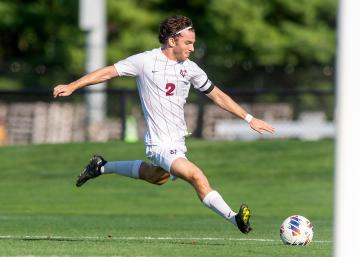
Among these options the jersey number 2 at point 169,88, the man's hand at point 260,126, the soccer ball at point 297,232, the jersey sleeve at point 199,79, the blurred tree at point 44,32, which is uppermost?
the blurred tree at point 44,32

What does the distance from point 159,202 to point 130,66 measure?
31.0 feet

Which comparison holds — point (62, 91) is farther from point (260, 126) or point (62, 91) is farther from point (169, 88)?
point (260, 126)

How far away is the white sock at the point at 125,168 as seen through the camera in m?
13.0

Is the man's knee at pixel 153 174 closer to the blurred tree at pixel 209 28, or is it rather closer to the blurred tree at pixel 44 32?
the blurred tree at pixel 209 28

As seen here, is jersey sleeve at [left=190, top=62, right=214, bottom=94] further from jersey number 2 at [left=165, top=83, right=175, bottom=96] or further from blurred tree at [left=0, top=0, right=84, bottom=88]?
blurred tree at [left=0, top=0, right=84, bottom=88]

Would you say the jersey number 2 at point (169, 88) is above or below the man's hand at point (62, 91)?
above

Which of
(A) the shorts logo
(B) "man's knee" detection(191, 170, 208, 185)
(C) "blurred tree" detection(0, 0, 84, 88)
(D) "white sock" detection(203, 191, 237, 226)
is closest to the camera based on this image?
(B) "man's knee" detection(191, 170, 208, 185)

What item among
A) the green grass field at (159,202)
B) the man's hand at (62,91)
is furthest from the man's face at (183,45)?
the green grass field at (159,202)

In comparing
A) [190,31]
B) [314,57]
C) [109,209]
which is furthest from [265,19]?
[190,31]

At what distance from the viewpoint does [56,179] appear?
81.9 ft

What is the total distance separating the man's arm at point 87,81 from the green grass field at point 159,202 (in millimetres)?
1409

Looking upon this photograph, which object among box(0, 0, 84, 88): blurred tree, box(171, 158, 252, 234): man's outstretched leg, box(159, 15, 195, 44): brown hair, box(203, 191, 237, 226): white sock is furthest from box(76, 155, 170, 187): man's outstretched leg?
box(0, 0, 84, 88): blurred tree

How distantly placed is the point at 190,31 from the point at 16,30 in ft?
112

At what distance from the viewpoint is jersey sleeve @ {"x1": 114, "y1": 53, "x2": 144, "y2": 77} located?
39.7ft
